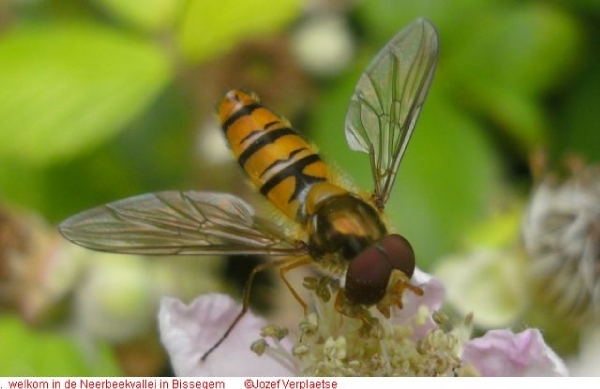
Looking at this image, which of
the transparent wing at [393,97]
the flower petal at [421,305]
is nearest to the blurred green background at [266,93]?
the transparent wing at [393,97]

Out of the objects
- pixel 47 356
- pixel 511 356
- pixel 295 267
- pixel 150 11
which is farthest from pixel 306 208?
pixel 150 11

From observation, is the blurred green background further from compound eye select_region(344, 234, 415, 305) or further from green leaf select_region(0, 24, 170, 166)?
compound eye select_region(344, 234, 415, 305)

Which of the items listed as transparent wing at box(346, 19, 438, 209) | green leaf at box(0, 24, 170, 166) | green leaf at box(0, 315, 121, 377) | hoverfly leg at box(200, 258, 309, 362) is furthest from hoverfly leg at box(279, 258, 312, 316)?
green leaf at box(0, 24, 170, 166)

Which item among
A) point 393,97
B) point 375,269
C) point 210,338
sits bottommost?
point 210,338

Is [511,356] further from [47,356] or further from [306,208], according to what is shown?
[47,356]

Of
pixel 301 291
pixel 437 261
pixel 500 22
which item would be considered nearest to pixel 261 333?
pixel 301 291

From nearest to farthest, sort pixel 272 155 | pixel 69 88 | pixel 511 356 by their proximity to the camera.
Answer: pixel 511 356 → pixel 272 155 → pixel 69 88
